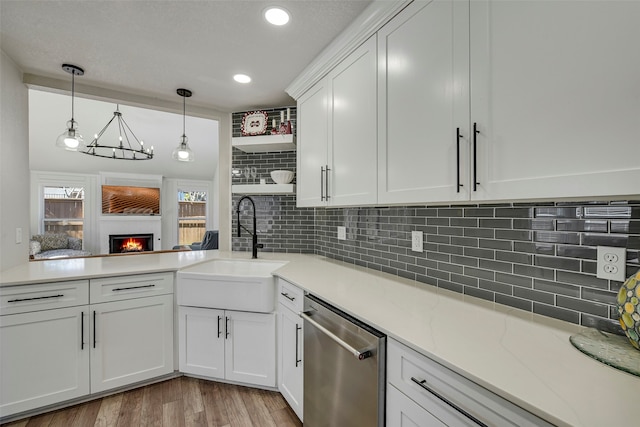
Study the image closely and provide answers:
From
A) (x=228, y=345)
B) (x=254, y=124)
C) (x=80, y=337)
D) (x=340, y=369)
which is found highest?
(x=254, y=124)

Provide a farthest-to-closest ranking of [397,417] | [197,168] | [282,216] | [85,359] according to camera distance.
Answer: [197,168] → [282,216] → [85,359] → [397,417]

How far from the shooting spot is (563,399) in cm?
59

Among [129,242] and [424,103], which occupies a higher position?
[424,103]

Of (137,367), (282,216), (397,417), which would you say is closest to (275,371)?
(137,367)

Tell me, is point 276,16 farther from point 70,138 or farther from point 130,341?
point 130,341

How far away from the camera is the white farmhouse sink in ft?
6.13

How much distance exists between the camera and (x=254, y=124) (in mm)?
2637

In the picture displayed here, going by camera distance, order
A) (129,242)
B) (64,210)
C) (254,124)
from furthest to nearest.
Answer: (129,242) < (64,210) < (254,124)

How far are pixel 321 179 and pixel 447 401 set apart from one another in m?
1.44

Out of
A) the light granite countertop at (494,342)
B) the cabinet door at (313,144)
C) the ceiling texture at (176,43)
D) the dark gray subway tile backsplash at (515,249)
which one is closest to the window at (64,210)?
the ceiling texture at (176,43)

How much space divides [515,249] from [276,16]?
5.43 ft

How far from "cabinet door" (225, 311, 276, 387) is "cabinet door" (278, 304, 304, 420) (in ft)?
0.30

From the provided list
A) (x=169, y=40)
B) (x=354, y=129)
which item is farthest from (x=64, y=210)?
(x=354, y=129)

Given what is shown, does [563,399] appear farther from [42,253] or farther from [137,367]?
[42,253]
